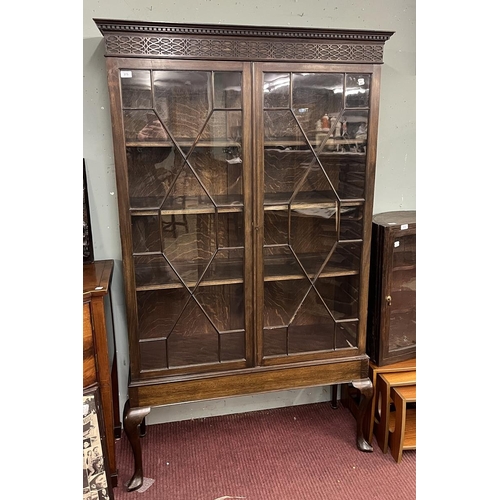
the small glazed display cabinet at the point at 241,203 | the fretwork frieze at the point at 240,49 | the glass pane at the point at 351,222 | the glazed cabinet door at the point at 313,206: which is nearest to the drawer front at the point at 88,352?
the small glazed display cabinet at the point at 241,203

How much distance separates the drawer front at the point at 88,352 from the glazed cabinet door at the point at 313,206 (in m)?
0.62

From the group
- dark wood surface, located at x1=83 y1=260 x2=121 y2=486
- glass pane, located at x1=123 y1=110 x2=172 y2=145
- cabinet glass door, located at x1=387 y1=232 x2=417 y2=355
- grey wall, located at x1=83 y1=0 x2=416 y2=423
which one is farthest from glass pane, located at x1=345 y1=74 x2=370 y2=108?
dark wood surface, located at x1=83 y1=260 x2=121 y2=486

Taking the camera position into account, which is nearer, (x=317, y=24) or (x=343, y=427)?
(x=317, y=24)

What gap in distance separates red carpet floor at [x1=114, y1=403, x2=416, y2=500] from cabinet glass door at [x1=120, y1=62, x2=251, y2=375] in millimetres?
462

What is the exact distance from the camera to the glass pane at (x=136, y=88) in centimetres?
142

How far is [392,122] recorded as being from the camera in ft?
6.68

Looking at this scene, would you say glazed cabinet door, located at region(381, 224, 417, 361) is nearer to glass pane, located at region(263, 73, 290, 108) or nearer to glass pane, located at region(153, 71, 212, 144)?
glass pane, located at region(263, 73, 290, 108)

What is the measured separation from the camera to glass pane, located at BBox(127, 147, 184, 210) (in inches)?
59.5

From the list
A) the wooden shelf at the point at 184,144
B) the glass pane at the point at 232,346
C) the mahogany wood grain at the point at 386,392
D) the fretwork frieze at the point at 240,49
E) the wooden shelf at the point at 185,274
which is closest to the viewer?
the fretwork frieze at the point at 240,49

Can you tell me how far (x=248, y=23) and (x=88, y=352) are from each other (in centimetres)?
145

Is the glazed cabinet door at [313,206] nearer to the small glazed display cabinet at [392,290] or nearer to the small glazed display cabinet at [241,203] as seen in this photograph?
the small glazed display cabinet at [241,203]

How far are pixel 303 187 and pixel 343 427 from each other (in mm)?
1177
